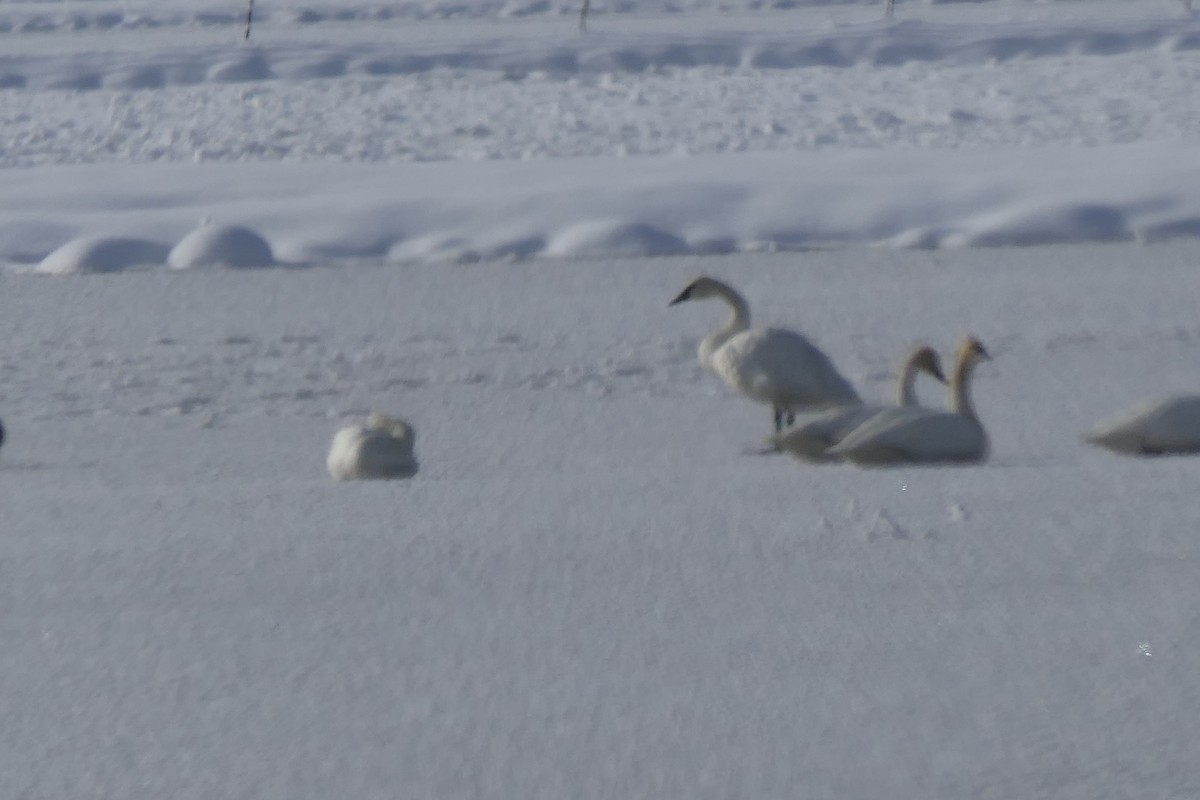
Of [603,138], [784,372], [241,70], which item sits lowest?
[784,372]

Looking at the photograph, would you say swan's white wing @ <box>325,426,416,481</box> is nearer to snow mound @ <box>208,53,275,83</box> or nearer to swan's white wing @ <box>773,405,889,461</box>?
swan's white wing @ <box>773,405,889,461</box>

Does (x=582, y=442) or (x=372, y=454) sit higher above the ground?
(x=582, y=442)

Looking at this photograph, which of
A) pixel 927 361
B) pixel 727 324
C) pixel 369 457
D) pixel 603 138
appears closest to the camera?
pixel 369 457

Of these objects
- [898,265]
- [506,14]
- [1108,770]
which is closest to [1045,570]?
[1108,770]

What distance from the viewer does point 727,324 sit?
17.4 feet

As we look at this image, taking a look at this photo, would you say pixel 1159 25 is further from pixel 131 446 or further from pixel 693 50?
pixel 131 446

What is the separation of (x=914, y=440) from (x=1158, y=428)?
1.46ft

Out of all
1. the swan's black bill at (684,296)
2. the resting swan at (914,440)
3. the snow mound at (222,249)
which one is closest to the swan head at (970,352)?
the resting swan at (914,440)

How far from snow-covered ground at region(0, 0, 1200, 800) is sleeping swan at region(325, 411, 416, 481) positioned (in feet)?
0.65

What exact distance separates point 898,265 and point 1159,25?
8.40m

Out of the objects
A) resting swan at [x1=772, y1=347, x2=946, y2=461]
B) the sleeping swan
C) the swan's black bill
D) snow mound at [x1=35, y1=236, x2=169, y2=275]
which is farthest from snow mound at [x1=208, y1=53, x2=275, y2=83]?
resting swan at [x1=772, y1=347, x2=946, y2=461]

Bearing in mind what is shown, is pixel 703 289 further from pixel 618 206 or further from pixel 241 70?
pixel 241 70

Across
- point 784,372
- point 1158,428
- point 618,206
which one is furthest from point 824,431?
point 618,206

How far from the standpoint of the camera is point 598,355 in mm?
5746
